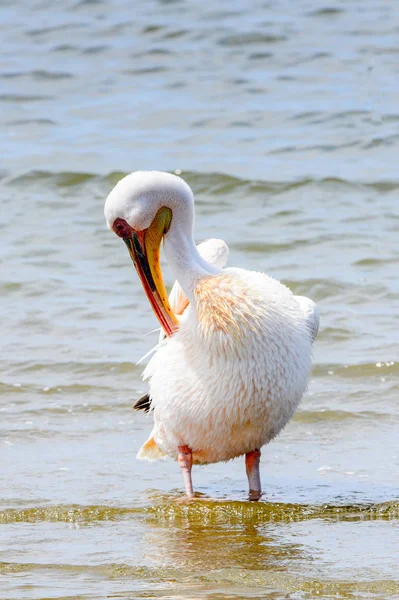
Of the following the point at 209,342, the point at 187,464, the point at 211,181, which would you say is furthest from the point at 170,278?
the point at 209,342

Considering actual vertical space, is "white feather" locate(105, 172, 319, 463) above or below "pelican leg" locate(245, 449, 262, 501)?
above

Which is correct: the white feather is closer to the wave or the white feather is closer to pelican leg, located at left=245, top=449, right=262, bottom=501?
pelican leg, located at left=245, top=449, right=262, bottom=501

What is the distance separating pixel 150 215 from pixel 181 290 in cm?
59

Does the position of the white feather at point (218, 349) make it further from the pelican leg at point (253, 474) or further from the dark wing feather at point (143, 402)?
the dark wing feather at point (143, 402)

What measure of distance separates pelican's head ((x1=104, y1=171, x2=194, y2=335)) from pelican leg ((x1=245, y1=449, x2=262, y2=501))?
27.8 inches

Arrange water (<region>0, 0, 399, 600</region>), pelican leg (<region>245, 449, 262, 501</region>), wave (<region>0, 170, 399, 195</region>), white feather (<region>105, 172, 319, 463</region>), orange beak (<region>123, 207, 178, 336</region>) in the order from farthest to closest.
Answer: wave (<region>0, 170, 399, 195</region>)
pelican leg (<region>245, 449, 262, 501</region>)
orange beak (<region>123, 207, 178, 336</region>)
white feather (<region>105, 172, 319, 463</region>)
water (<region>0, 0, 399, 600</region>)

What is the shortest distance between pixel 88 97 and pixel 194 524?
1241 cm

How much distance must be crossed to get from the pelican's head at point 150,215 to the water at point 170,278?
3.30 ft

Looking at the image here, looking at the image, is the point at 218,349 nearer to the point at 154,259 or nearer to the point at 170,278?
the point at 154,259

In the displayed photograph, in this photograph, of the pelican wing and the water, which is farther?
the pelican wing

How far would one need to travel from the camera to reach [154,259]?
5648 mm

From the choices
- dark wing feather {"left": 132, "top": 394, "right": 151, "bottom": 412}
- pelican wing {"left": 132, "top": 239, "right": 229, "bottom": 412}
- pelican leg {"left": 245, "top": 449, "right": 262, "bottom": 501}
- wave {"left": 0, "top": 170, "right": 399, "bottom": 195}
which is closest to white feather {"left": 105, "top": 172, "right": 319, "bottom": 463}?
pelican leg {"left": 245, "top": 449, "right": 262, "bottom": 501}

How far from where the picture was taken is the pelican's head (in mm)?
5395

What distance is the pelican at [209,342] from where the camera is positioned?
17.4ft
